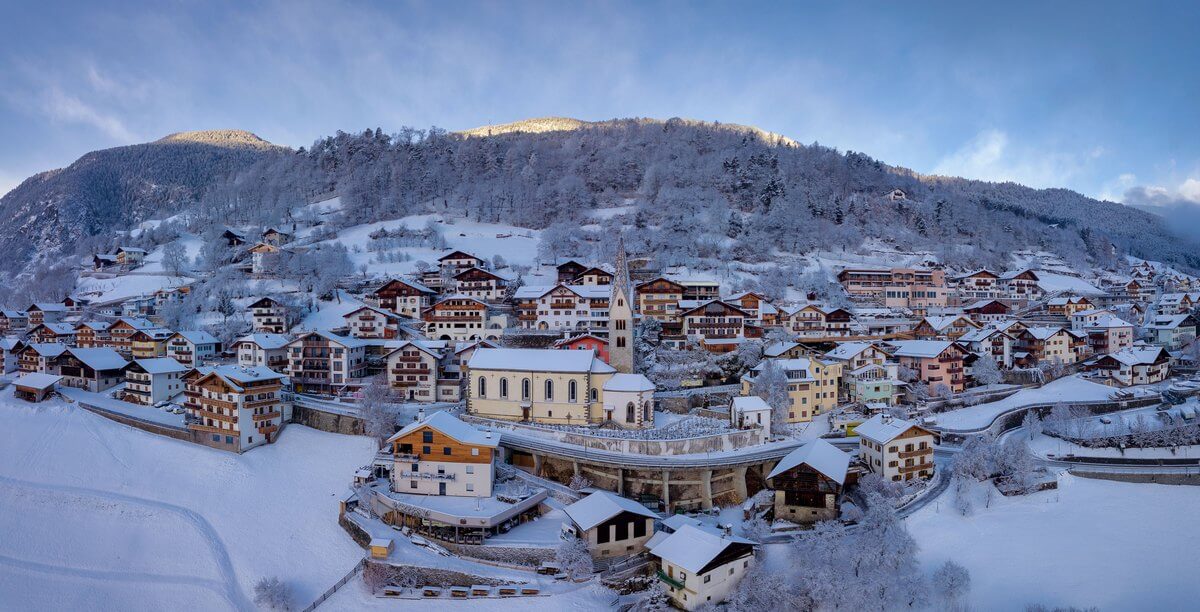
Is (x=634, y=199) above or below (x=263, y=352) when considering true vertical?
above

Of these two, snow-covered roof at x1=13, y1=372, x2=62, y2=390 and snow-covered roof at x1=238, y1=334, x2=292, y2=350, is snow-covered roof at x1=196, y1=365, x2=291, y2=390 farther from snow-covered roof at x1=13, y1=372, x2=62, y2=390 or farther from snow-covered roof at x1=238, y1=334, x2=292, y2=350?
snow-covered roof at x1=13, y1=372, x2=62, y2=390

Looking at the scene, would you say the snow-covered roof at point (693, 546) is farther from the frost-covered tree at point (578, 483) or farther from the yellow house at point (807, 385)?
the yellow house at point (807, 385)

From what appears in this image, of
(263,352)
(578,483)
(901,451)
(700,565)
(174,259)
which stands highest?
(174,259)

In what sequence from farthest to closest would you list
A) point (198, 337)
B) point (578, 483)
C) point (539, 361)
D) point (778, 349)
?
point (198, 337), point (778, 349), point (539, 361), point (578, 483)

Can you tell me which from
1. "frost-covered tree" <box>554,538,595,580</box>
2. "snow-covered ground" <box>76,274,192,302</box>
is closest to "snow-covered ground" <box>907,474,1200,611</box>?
"frost-covered tree" <box>554,538,595,580</box>

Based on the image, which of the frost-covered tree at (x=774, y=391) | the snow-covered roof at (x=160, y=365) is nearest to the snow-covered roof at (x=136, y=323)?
the snow-covered roof at (x=160, y=365)

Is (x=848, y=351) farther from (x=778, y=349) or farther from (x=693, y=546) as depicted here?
(x=693, y=546)

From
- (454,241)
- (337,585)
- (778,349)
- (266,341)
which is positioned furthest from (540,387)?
(454,241)
